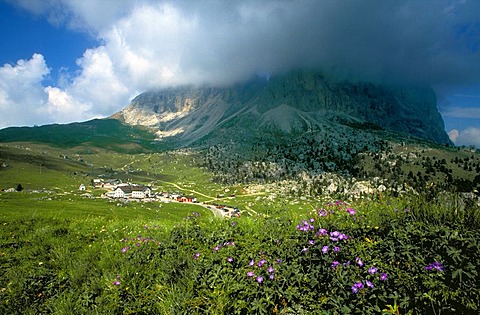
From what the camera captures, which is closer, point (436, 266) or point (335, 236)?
point (436, 266)

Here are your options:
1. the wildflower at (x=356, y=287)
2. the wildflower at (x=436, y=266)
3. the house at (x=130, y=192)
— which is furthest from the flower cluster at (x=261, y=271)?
the house at (x=130, y=192)

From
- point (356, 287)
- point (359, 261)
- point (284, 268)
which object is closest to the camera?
point (356, 287)

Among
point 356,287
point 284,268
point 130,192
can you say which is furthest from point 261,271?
point 130,192

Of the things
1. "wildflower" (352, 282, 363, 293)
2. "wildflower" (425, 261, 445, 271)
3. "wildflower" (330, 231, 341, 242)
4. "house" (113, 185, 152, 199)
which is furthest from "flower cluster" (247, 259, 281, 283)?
"house" (113, 185, 152, 199)

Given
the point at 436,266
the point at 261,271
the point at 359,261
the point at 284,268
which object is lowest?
the point at 261,271

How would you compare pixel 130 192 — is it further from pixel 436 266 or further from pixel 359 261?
pixel 436 266

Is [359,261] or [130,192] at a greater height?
[359,261]

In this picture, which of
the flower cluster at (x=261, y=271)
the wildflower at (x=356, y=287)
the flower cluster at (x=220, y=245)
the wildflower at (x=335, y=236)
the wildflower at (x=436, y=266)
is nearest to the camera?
the wildflower at (x=436, y=266)

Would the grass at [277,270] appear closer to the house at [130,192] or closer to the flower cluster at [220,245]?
the flower cluster at [220,245]

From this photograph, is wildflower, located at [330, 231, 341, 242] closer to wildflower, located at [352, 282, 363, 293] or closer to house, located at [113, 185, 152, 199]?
wildflower, located at [352, 282, 363, 293]

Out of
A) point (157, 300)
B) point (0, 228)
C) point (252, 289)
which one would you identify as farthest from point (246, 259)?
point (0, 228)

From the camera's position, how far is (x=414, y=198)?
7887 mm

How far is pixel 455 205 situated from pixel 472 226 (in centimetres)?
102

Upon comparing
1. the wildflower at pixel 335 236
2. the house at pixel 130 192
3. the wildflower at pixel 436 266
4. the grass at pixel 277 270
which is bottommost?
the house at pixel 130 192
